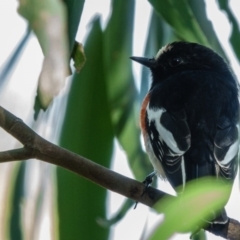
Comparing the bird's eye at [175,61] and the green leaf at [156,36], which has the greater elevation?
the green leaf at [156,36]

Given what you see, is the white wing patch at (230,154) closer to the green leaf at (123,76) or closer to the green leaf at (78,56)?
the green leaf at (123,76)

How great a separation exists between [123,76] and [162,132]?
31cm

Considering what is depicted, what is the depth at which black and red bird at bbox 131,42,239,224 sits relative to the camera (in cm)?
220

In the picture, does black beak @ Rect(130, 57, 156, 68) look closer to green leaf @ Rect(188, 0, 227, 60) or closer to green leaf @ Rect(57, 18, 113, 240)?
green leaf @ Rect(57, 18, 113, 240)

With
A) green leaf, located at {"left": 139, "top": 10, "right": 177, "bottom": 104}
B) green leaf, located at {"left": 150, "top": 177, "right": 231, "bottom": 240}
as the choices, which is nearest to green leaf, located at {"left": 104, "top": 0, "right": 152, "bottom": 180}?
green leaf, located at {"left": 139, "top": 10, "right": 177, "bottom": 104}

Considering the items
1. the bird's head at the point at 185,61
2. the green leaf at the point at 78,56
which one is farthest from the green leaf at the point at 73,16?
the bird's head at the point at 185,61

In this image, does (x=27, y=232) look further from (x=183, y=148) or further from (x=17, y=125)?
(x=183, y=148)

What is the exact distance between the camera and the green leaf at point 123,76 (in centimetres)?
243

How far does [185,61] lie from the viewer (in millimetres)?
3141

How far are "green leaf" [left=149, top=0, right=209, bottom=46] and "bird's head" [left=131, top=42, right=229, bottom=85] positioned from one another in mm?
848

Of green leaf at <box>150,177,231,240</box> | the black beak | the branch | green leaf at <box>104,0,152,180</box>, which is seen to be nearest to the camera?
green leaf at <box>150,177,231,240</box>

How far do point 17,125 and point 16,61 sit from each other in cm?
46

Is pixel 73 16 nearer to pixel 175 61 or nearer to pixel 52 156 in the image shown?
pixel 52 156

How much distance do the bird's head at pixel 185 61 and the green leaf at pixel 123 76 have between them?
0.58 metres
